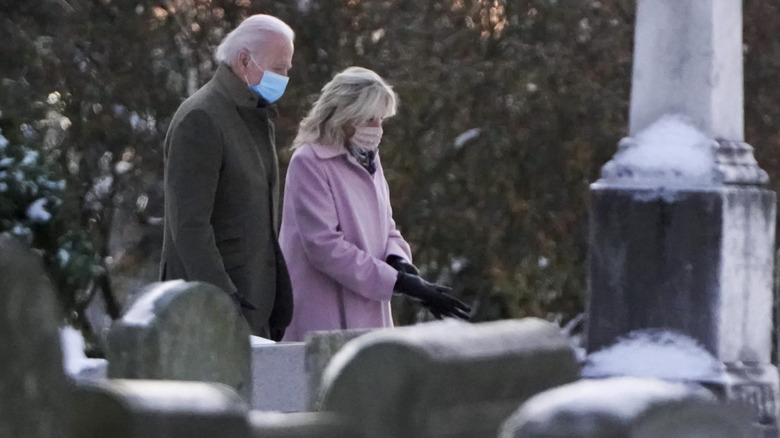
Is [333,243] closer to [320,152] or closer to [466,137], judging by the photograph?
[320,152]

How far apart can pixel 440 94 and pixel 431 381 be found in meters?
7.55

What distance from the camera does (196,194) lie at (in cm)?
591

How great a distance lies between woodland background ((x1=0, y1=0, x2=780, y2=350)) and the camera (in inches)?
432

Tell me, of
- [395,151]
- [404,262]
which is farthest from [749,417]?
[395,151]

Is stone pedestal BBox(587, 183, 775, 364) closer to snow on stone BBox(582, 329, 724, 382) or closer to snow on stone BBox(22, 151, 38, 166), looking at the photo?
snow on stone BBox(582, 329, 724, 382)

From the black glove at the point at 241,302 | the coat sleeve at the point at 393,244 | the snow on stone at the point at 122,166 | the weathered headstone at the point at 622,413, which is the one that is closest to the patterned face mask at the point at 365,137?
the coat sleeve at the point at 393,244

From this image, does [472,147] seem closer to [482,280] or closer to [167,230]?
[482,280]

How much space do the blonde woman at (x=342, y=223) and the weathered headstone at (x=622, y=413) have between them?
3023 millimetres

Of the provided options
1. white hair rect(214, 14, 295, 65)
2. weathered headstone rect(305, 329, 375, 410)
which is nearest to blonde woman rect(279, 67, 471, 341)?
white hair rect(214, 14, 295, 65)

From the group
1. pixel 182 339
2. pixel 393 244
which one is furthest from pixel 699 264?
pixel 182 339

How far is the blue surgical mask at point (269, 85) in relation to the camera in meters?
6.15

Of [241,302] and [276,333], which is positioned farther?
[276,333]

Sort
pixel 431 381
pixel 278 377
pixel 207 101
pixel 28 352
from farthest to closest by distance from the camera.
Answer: pixel 207 101 → pixel 278 377 → pixel 431 381 → pixel 28 352

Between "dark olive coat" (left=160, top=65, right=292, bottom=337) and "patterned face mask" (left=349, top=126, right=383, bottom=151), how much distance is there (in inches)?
11.4
